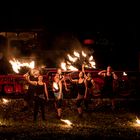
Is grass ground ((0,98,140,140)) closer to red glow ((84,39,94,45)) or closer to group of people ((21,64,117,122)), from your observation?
group of people ((21,64,117,122))

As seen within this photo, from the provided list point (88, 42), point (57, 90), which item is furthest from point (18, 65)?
point (57, 90)

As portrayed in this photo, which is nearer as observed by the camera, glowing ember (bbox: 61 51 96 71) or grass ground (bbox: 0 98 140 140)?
grass ground (bbox: 0 98 140 140)

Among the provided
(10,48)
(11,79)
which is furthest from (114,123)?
(10,48)

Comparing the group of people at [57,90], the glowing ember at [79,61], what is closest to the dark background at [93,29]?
the glowing ember at [79,61]

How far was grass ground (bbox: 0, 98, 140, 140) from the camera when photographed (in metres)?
13.0

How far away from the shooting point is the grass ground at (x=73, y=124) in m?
13.0

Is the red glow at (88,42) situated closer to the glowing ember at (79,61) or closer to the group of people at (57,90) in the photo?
the glowing ember at (79,61)

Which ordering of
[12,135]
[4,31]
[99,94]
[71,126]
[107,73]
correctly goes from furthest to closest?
1. [4,31]
2. [99,94]
3. [107,73]
4. [71,126]
5. [12,135]

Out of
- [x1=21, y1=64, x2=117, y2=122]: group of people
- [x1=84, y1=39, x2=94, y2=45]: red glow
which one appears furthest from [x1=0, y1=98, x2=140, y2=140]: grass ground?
[x1=84, y1=39, x2=94, y2=45]: red glow

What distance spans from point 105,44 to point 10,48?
281 inches

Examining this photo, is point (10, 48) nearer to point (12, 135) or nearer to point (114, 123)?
point (114, 123)

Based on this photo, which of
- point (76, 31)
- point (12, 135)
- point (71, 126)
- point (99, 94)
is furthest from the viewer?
point (76, 31)

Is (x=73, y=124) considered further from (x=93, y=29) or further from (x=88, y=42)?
(x=93, y=29)

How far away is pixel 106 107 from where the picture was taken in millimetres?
20234
